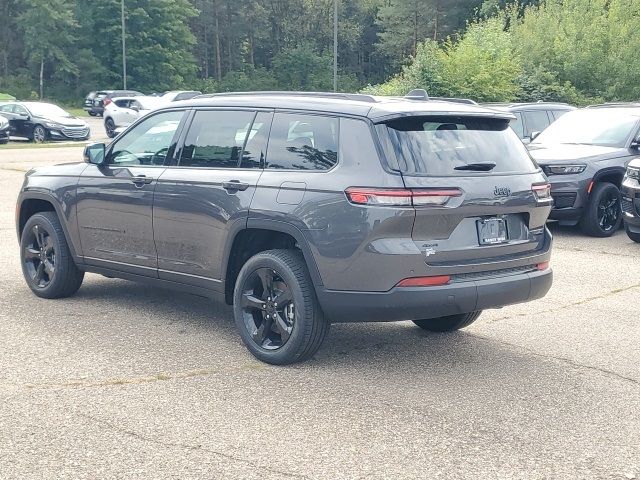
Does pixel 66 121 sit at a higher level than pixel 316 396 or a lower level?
higher

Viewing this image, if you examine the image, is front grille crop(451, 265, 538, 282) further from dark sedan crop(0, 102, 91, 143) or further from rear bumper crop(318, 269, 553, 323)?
dark sedan crop(0, 102, 91, 143)

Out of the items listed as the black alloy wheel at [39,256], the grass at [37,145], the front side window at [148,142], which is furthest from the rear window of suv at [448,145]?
the grass at [37,145]

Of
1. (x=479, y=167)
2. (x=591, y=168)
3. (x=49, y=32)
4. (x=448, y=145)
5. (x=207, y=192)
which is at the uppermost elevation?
(x=49, y=32)

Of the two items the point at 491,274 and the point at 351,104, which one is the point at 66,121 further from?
the point at 491,274

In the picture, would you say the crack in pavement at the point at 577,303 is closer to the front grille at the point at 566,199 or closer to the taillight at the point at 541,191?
the taillight at the point at 541,191

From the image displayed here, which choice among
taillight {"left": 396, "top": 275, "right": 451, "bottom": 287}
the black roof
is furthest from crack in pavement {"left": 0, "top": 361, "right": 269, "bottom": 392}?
the black roof

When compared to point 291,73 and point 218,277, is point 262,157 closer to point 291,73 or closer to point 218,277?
point 218,277

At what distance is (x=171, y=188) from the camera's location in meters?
6.57

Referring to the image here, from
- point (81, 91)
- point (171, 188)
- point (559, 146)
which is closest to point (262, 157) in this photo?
point (171, 188)

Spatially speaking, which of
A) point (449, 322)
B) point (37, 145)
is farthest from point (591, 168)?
point (37, 145)

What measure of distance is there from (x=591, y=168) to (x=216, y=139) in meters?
Answer: 7.27

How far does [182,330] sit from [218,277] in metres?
0.71

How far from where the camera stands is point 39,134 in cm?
3100

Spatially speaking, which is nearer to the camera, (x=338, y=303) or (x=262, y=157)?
(x=338, y=303)
